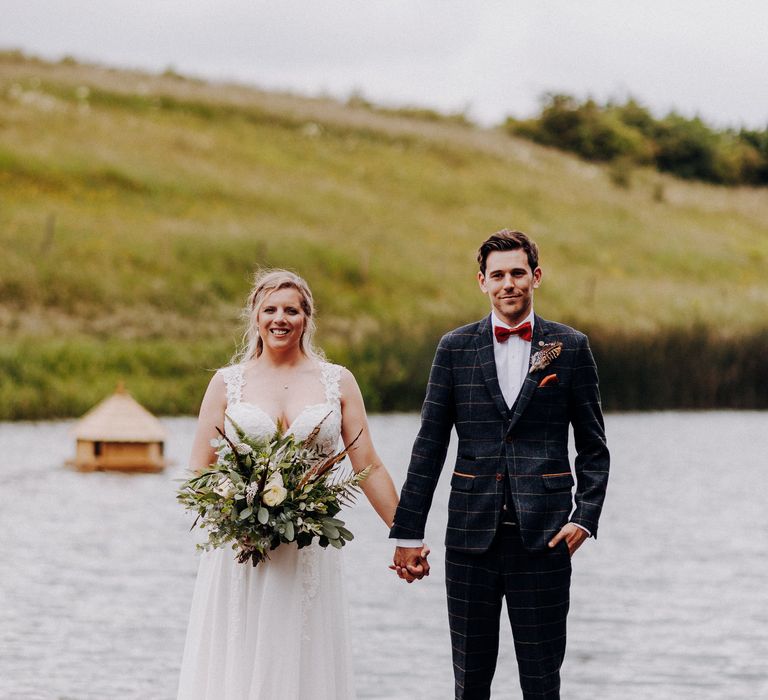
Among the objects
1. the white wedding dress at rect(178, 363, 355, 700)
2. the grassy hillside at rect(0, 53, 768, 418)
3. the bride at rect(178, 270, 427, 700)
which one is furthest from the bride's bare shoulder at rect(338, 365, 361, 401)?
the grassy hillside at rect(0, 53, 768, 418)

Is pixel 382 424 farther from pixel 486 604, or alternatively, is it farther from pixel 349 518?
pixel 486 604

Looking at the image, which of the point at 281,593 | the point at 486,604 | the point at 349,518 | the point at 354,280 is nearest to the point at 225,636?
the point at 281,593

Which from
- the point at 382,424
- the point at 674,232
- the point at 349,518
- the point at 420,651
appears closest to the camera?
the point at 420,651

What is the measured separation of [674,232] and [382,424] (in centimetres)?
2998

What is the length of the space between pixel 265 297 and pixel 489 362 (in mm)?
877

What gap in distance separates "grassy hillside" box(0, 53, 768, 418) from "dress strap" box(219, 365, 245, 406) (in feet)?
46.2

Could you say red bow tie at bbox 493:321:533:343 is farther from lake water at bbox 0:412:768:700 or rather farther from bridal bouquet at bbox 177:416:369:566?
lake water at bbox 0:412:768:700

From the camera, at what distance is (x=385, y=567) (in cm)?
1241

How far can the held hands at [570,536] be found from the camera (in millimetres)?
5337

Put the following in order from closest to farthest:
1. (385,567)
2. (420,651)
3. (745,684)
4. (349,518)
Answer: (745,684)
(420,651)
(385,567)
(349,518)

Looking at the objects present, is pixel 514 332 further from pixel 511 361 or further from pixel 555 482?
pixel 555 482

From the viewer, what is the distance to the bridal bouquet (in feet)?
18.1

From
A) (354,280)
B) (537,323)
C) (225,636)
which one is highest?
(354,280)

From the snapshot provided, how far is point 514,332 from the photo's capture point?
5.50 meters
